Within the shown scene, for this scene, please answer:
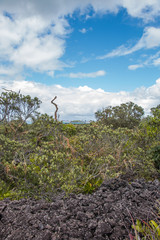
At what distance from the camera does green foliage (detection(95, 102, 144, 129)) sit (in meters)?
15.1

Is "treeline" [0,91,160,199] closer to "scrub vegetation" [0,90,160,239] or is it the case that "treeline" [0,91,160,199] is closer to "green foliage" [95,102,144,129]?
"scrub vegetation" [0,90,160,239]

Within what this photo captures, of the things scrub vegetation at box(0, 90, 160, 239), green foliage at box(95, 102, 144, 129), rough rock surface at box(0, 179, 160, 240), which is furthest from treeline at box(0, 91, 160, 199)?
green foliage at box(95, 102, 144, 129)

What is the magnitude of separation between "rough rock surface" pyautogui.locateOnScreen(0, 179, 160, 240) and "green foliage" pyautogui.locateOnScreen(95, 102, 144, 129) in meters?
11.8

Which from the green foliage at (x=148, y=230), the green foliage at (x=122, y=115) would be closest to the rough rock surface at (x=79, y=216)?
the green foliage at (x=148, y=230)

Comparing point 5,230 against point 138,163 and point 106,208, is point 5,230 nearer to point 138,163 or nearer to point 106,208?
point 106,208

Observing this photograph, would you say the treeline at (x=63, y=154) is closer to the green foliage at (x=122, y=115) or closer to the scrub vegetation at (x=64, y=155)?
the scrub vegetation at (x=64, y=155)

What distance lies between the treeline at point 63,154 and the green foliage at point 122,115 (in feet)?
28.2

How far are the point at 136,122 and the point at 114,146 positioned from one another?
400 inches

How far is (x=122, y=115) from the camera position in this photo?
15.5 meters

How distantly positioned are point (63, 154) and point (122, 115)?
11983 mm

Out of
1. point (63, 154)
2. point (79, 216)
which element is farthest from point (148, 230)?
point (63, 154)

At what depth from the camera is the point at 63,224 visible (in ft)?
7.79

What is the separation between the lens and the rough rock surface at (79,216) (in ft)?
7.43

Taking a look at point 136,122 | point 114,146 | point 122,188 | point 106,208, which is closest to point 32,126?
point 114,146
